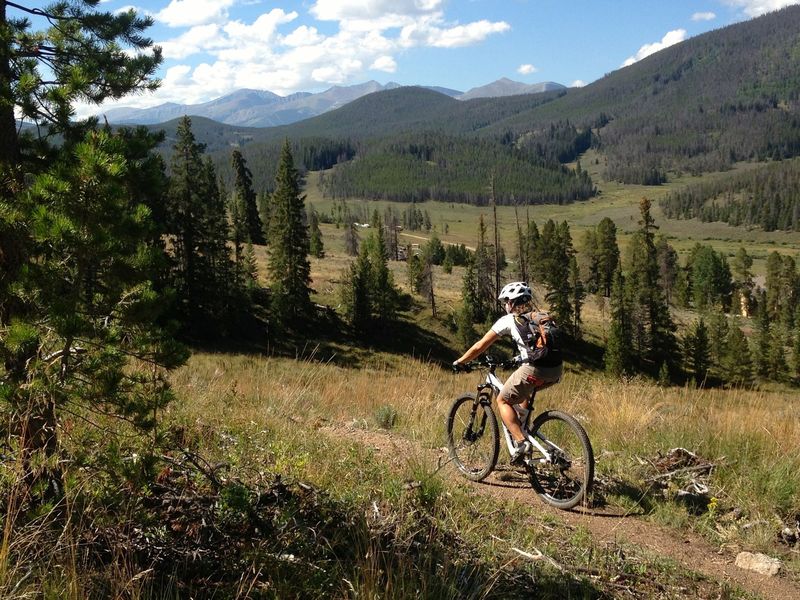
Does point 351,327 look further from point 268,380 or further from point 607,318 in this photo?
point 268,380

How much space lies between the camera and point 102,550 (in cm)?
329

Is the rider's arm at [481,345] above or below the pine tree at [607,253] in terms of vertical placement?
above

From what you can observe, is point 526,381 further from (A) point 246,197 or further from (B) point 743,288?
(B) point 743,288

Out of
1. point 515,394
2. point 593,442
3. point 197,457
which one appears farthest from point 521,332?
point 197,457

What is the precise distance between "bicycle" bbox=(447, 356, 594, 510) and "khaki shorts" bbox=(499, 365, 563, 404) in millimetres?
118

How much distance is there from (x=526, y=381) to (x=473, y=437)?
4.07 ft

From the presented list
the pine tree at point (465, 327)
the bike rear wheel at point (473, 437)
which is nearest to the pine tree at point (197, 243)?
the pine tree at point (465, 327)

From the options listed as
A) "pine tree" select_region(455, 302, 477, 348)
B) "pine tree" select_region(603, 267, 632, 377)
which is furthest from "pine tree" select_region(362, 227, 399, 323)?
"pine tree" select_region(603, 267, 632, 377)

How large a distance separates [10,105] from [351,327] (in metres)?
57.3

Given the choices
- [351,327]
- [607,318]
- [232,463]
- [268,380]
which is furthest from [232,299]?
[607,318]

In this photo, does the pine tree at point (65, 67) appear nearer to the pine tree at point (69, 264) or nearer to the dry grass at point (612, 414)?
the pine tree at point (69, 264)

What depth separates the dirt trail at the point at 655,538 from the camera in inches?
171

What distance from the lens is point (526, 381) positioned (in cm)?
Result: 574

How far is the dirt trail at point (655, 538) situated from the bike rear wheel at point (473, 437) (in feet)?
0.52
